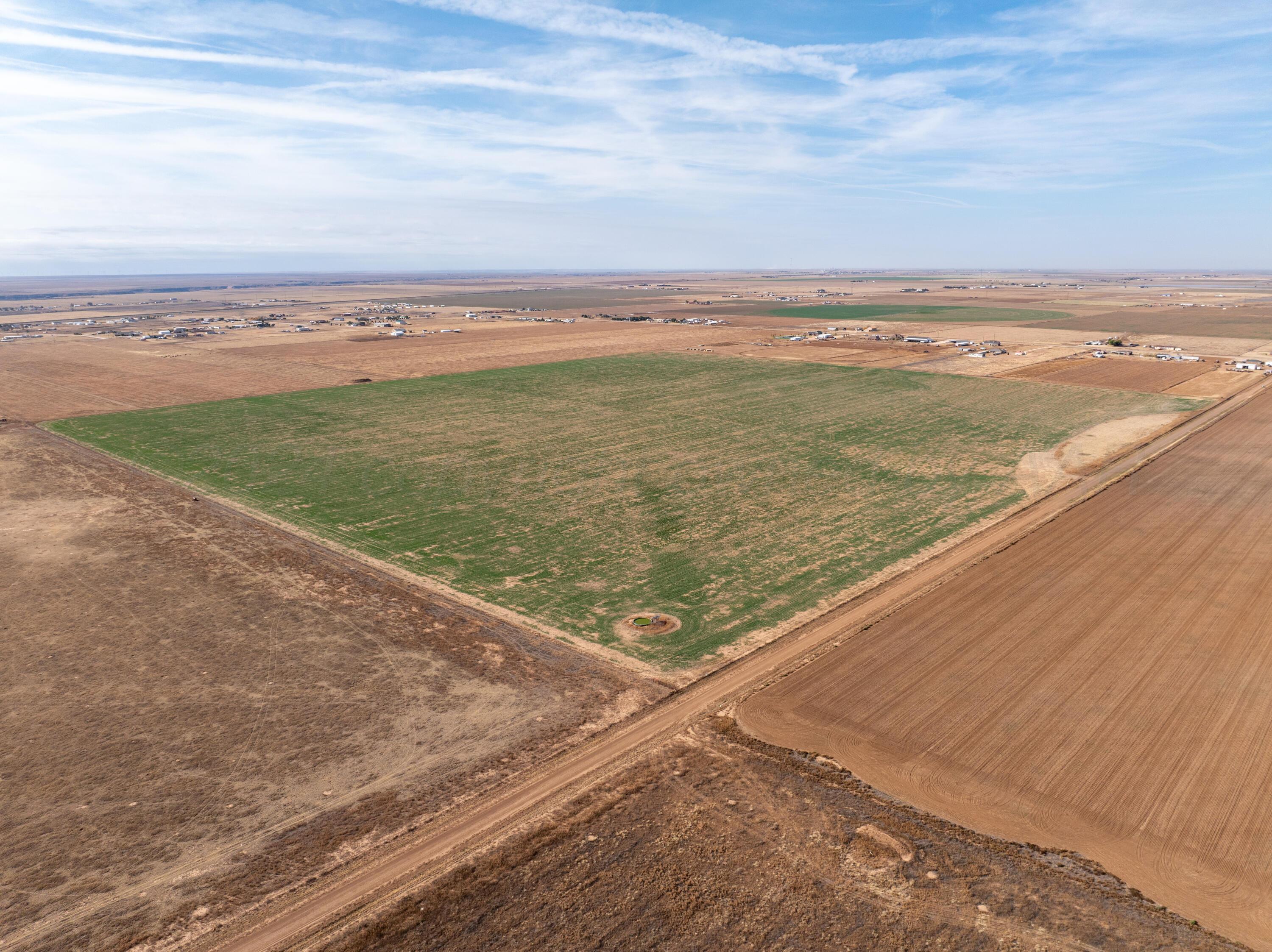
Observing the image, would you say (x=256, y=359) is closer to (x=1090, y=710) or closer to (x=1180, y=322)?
(x=1090, y=710)

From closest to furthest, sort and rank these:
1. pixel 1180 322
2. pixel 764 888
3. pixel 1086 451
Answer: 1. pixel 764 888
2. pixel 1086 451
3. pixel 1180 322

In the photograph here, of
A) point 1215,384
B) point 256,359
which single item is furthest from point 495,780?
point 256,359

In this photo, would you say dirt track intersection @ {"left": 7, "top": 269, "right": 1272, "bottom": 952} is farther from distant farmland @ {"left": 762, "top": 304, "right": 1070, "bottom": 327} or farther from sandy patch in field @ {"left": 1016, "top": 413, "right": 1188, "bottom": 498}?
distant farmland @ {"left": 762, "top": 304, "right": 1070, "bottom": 327}

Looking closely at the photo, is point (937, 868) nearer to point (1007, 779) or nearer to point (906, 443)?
point (1007, 779)

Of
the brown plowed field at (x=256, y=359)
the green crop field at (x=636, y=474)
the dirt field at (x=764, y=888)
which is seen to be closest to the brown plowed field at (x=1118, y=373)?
the green crop field at (x=636, y=474)

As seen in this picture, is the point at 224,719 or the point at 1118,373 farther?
the point at 1118,373

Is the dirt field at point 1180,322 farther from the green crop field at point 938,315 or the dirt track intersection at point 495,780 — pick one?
the dirt track intersection at point 495,780

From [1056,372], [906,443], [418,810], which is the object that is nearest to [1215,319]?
[1056,372]
